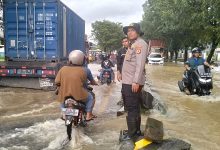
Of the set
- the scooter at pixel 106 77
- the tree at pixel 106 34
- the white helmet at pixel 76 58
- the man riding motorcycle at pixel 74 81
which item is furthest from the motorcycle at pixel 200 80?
the tree at pixel 106 34

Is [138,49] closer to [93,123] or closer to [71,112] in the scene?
[71,112]

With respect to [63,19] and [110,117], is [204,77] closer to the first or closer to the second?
[110,117]

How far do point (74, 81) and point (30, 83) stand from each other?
26.5 feet

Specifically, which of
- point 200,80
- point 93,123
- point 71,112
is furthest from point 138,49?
point 200,80

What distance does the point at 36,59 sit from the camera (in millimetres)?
15734

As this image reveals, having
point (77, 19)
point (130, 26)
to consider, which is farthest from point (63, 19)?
point (130, 26)

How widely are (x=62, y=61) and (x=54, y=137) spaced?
30.1 feet

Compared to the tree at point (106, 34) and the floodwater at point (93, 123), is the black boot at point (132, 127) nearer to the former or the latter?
the floodwater at point (93, 123)

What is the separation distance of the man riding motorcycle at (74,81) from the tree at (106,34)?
3152 inches

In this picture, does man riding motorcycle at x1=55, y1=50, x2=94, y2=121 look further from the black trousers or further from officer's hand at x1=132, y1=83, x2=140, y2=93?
officer's hand at x1=132, y1=83, x2=140, y2=93

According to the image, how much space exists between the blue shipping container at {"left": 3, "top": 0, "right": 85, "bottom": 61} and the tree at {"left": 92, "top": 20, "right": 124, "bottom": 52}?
71526mm

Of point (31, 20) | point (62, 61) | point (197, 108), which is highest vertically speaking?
point (31, 20)

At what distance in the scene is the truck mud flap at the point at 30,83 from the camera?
1457 cm

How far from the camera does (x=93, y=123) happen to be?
881 centimetres
